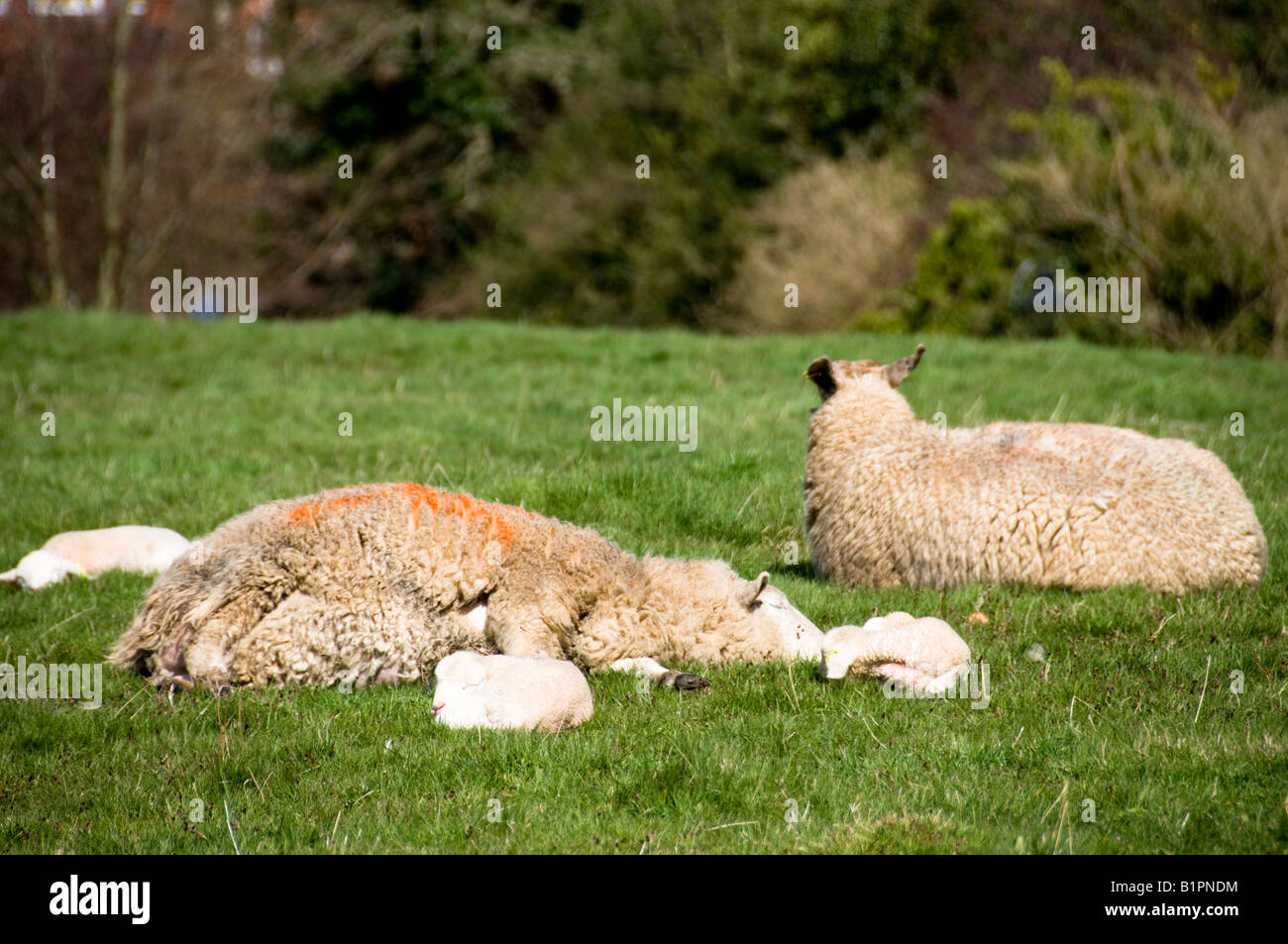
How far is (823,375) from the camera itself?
26.5 ft

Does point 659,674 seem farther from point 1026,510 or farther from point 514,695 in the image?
point 1026,510

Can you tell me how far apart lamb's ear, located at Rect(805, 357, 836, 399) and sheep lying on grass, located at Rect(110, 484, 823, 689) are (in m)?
2.13

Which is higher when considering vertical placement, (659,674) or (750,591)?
(750,591)

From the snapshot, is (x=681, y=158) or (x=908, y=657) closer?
(x=908, y=657)

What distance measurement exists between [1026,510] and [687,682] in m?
2.41

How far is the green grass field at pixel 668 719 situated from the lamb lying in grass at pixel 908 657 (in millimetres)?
97

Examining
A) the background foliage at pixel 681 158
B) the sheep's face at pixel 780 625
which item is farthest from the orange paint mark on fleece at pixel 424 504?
the background foliage at pixel 681 158

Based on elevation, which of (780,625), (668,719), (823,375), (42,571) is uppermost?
(823,375)

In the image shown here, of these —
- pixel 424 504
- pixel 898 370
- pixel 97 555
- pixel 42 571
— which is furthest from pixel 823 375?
pixel 42 571

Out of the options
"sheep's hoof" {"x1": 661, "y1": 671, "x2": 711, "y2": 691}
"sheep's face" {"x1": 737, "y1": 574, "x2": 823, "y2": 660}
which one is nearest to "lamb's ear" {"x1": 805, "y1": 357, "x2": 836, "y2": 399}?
"sheep's face" {"x1": 737, "y1": 574, "x2": 823, "y2": 660}

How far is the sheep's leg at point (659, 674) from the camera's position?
5.61m

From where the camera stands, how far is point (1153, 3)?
2352 cm

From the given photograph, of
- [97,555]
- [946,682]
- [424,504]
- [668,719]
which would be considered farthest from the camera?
[97,555]

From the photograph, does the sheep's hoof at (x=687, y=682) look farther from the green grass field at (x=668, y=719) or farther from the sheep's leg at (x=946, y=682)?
the sheep's leg at (x=946, y=682)
